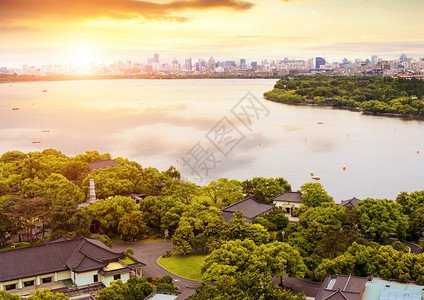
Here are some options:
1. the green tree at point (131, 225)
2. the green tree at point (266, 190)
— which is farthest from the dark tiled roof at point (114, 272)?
the green tree at point (266, 190)

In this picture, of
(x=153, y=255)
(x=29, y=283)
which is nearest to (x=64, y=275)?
(x=29, y=283)

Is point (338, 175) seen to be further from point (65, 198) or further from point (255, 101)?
point (255, 101)

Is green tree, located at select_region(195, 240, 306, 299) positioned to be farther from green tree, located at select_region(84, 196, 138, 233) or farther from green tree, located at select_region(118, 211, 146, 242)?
green tree, located at select_region(84, 196, 138, 233)

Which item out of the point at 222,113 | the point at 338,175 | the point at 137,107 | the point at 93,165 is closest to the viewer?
the point at 93,165

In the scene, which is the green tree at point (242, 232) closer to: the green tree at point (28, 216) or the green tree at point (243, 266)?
the green tree at point (243, 266)

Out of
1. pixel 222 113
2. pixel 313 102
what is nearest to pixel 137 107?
pixel 222 113

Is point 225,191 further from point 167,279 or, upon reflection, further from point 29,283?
point 29,283
